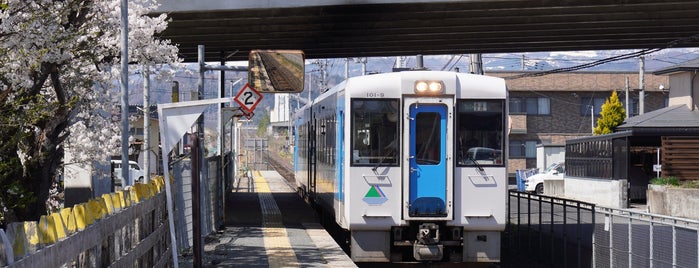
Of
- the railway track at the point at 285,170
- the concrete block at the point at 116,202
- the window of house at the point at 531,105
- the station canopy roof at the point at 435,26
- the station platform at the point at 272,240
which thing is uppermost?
the station canopy roof at the point at 435,26

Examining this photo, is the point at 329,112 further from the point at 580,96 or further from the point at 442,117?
the point at 580,96

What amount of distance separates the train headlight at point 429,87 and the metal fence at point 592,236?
327 centimetres

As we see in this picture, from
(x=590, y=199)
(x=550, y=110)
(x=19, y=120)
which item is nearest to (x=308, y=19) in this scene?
(x=19, y=120)

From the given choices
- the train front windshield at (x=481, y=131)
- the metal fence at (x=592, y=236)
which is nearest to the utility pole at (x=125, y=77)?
the train front windshield at (x=481, y=131)

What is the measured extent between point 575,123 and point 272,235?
1743 inches

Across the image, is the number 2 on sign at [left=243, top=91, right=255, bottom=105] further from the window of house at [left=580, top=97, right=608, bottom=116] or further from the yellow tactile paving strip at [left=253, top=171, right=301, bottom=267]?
the window of house at [left=580, top=97, right=608, bottom=116]

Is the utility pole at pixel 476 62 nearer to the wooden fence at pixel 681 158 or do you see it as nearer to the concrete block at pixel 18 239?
the wooden fence at pixel 681 158

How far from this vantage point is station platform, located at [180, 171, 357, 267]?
45.1 feet

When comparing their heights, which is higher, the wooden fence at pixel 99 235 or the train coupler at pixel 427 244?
the wooden fence at pixel 99 235

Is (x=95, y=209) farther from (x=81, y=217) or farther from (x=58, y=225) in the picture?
(x=58, y=225)

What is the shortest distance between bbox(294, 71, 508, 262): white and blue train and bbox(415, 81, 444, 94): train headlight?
0.6 inches

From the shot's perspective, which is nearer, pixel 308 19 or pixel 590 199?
pixel 308 19

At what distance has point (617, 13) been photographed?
22391 mm

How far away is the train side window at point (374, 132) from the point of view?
45.5ft
